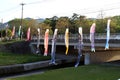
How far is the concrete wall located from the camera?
6319 cm

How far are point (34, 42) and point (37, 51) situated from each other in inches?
178

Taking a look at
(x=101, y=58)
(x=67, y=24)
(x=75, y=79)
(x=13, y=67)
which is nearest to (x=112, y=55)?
(x=101, y=58)

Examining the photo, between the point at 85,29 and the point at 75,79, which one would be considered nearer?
the point at 75,79

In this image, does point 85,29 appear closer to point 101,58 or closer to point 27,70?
point 101,58

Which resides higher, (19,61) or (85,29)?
(85,29)

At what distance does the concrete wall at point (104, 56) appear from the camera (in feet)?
207

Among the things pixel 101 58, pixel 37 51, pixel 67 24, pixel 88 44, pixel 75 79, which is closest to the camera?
pixel 75 79

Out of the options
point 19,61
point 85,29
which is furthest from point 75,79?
point 85,29

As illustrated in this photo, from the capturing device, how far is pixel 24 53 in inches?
3034

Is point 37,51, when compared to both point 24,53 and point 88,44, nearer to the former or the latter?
point 24,53

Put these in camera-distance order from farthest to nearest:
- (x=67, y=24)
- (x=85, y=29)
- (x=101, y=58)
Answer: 1. (x=67, y=24)
2. (x=85, y=29)
3. (x=101, y=58)

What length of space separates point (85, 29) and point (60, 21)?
15.2 meters

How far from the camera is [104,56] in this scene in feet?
216

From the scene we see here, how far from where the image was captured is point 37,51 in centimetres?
7494
